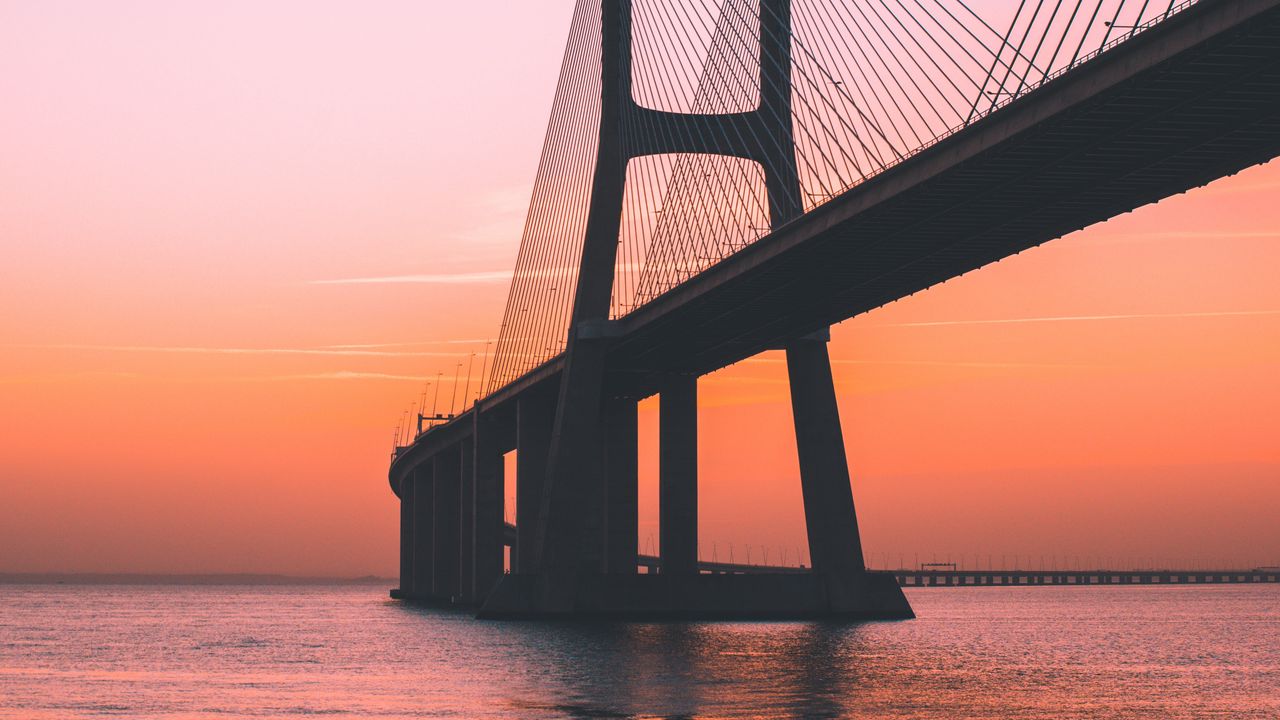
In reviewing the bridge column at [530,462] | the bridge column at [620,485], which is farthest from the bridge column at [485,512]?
the bridge column at [620,485]

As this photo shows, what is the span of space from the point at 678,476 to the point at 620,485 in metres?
5.65

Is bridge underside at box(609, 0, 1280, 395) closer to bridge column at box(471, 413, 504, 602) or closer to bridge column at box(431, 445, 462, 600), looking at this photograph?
bridge column at box(471, 413, 504, 602)

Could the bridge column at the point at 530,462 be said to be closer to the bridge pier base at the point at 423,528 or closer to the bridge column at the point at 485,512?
the bridge column at the point at 485,512

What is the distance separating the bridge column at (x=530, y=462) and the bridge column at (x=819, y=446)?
13.6m

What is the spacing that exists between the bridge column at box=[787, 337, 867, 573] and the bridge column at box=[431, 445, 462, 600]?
42.8 m

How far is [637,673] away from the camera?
36.0 m

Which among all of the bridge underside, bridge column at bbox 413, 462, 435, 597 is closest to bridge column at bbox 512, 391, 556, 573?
the bridge underside

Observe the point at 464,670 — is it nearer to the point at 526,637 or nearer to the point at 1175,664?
the point at 526,637

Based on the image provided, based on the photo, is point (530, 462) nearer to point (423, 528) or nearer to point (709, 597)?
point (709, 597)

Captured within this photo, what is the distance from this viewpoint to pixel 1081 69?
27.7 m

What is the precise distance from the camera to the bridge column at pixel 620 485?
212ft

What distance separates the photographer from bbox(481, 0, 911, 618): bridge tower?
5278cm

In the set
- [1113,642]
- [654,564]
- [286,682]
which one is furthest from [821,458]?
[654,564]

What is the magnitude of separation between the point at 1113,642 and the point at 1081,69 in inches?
1495
